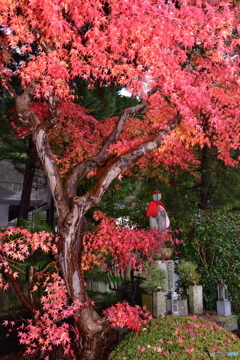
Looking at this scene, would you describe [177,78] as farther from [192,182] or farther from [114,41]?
[192,182]

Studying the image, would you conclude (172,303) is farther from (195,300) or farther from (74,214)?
(74,214)

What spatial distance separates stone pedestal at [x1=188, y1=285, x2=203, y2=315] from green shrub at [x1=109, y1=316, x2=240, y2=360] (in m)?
2.48

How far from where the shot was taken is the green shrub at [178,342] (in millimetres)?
4441

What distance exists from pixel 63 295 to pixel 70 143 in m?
5.19

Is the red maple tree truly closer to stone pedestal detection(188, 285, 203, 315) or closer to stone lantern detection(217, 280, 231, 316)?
stone pedestal detection(188, 285, 203, 315)

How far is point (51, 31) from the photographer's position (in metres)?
5.92

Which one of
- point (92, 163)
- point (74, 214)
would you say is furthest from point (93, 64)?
point (74, 214)

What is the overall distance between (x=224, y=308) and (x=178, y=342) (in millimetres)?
3613

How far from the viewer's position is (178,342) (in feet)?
15.2

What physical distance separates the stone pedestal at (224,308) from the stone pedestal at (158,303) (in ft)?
5.29

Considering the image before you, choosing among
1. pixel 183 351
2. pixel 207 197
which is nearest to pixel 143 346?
pixel 183 351

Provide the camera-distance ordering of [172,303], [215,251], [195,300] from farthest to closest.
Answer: [215,251] → [195,300] → [172,303]

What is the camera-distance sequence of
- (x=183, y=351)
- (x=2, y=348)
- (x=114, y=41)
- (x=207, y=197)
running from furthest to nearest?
(x=207, y=197) < (x=2, y=348) < (x=114, y=41) < (x=183, y=351)

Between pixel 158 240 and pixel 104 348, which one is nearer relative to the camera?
pixel 104 348
